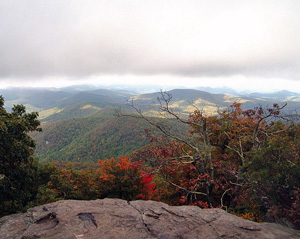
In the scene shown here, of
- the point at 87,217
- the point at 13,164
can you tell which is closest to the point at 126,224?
the point at 87,217

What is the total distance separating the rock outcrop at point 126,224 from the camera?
761 centimetres

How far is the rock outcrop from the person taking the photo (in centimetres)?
761

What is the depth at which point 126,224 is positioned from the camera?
845cm

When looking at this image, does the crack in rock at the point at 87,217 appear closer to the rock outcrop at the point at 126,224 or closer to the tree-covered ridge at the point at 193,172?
the rock outcrop at the point at 126,224

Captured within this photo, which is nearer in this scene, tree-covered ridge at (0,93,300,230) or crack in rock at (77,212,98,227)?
crack in rock at (77,212,98,227)

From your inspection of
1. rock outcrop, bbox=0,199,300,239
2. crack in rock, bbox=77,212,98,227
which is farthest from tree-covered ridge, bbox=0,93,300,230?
crack in rock, bbox=77,212,98,227

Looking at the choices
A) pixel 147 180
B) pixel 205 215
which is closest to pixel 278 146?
pixel 205 215

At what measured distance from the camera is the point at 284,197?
948cm

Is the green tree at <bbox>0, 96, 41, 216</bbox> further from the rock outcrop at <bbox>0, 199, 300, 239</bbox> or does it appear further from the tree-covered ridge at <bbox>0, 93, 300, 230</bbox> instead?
the rock outcrop at <bbox>0, 199, 300, 239</bbox>

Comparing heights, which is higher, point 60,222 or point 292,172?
point 292,172

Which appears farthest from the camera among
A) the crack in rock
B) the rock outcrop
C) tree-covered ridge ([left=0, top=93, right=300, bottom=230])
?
tree-covered ridge ([left=0, top=93, right=300, bottom=230])

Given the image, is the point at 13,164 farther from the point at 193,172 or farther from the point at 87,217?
the point at 193,172

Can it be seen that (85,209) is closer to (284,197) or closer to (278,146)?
(284,197)

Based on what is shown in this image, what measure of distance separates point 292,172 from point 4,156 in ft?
67.1
